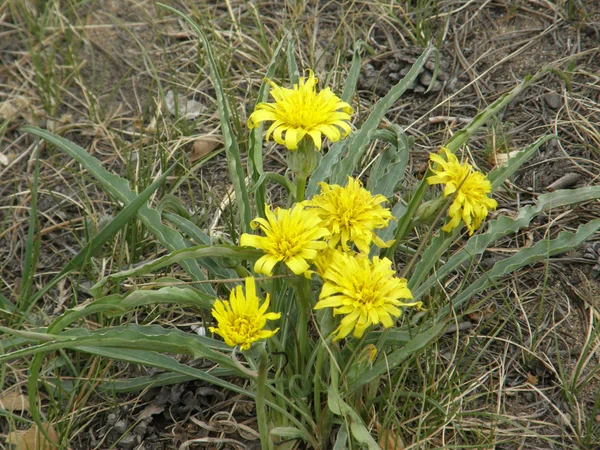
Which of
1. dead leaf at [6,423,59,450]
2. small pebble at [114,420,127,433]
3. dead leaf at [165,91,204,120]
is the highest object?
dead leaf at [165,91,204,120]

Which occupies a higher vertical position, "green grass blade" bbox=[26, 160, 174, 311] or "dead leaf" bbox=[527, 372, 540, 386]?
"green grass blade" bbox=[26, 160, 174, 311]

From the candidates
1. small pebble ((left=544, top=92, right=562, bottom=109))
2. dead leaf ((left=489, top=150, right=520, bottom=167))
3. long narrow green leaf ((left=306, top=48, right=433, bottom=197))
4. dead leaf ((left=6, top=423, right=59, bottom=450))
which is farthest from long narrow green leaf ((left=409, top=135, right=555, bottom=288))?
dead leaf ((left=6, top=423, right=59, bottom=450))

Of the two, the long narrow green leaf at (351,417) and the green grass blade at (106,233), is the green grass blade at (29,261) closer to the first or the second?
the green grass blade at (106,233)

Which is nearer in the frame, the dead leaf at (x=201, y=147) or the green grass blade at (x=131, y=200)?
the green grass blade at (x=131, y=200)

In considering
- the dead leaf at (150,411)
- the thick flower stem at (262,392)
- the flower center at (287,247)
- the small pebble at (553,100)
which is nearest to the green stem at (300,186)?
the flower center at (287,247)

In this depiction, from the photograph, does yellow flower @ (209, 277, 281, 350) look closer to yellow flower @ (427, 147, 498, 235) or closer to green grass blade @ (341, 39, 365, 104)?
yellow flower @ (427, 147, 498, 235)

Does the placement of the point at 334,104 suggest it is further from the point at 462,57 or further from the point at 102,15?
the point at 102,15
